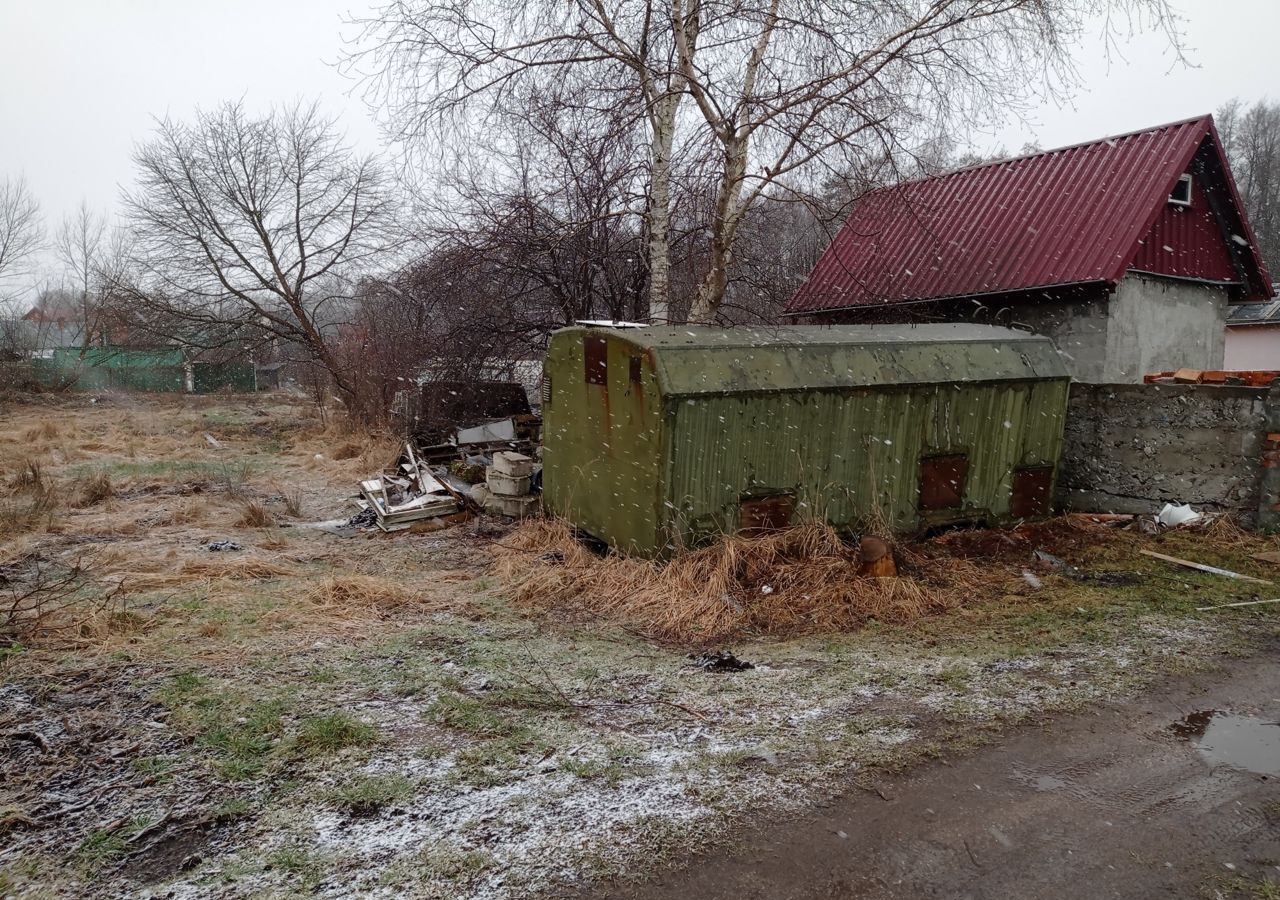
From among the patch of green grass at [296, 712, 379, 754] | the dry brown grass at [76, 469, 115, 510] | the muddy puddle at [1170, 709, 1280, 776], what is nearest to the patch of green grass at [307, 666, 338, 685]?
the patch of green grass at [296, 712, 379, 754]

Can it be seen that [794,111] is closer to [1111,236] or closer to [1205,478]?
[1111,236]

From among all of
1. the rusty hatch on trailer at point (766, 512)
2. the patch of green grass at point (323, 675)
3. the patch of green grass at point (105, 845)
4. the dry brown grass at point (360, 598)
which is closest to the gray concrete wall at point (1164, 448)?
the rusty hatch on trailer at point (766, 512)

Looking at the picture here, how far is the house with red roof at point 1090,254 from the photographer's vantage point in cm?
1059

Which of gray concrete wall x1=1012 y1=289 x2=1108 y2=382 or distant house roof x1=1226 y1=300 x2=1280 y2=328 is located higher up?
distant house roof x1=1226 y1=300 x2=1280 y2=328

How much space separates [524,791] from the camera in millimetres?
3273

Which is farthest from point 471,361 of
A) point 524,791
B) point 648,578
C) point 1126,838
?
point 1126,838

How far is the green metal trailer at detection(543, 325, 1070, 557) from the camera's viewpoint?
6254mm

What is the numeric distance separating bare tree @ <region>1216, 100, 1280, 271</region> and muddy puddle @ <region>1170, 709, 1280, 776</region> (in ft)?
141

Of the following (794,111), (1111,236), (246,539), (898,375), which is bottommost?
(246,539)

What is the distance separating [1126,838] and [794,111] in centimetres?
815

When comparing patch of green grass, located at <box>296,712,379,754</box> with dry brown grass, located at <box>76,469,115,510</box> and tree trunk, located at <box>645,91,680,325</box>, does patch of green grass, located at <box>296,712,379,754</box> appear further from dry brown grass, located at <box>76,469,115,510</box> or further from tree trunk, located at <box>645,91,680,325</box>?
dry brown grass, located at <box>76,469,115,510</box>

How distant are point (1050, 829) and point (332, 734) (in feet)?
10.4

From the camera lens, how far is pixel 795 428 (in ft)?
21.4

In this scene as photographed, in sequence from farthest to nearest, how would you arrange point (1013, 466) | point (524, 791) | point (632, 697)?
point (1013, 466)
point (632, 697)
point (524, 791)
